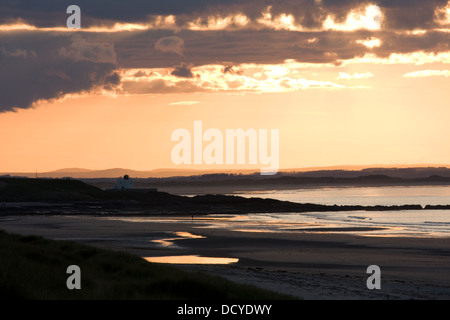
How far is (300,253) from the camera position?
4172cm

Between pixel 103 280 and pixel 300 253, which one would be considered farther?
pixel 300 253

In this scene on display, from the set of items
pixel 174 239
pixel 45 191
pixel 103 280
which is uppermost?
pixel 45 191

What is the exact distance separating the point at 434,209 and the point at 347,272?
250 ft

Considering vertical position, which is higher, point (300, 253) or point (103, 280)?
point (103, 280)

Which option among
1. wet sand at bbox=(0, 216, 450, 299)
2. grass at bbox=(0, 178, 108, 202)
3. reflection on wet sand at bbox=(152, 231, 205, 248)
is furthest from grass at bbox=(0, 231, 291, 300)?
grass at bbox=(0, 178, 108, 202)

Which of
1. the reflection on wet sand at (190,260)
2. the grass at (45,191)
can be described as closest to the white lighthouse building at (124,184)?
the grass at (45,191)

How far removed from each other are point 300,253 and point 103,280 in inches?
666

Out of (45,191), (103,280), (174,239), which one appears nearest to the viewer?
(103,280)

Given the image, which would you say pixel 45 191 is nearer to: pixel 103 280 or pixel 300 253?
pixel 300 253

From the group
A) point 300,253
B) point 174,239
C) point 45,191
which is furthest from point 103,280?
point 45,191
